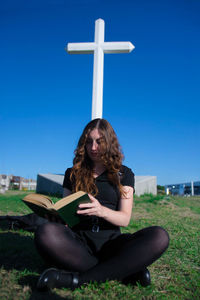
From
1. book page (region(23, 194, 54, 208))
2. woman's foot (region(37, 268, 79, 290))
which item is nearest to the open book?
book page (region(23, 194, 54, 208))

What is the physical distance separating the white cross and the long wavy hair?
4.70m

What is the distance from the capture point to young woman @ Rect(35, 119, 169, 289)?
1890 mm

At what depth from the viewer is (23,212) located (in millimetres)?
5516

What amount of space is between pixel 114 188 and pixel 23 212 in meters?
3.79

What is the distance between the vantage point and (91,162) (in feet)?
8.06

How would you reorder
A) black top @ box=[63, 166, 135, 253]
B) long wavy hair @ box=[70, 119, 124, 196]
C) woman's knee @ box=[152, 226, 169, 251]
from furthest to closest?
long wavy hair @ box=[70, 119, 124, 196] → black top @ box=[63, 166, 135, 253] → woman's knee @ box=[152, 226, 169, 251]

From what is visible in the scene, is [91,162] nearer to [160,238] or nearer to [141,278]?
[160,238]

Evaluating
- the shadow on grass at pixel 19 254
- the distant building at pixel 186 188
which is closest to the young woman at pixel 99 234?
the shadow on grass at pixel 19 254

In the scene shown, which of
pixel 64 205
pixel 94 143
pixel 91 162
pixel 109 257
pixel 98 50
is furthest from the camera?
pixel 98 50

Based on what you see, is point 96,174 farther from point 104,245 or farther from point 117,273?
point 117,273

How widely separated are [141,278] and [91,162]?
1.04m

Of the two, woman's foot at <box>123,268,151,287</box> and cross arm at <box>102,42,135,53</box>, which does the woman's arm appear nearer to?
woman's foot at <box>123,268,151,287</box>

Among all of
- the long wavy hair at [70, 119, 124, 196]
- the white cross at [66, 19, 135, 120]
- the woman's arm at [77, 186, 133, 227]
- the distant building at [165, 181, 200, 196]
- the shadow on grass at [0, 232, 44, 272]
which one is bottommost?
the distant building at [165, 181, 200, 196]

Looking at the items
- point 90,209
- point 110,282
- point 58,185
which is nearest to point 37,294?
point 110,282
